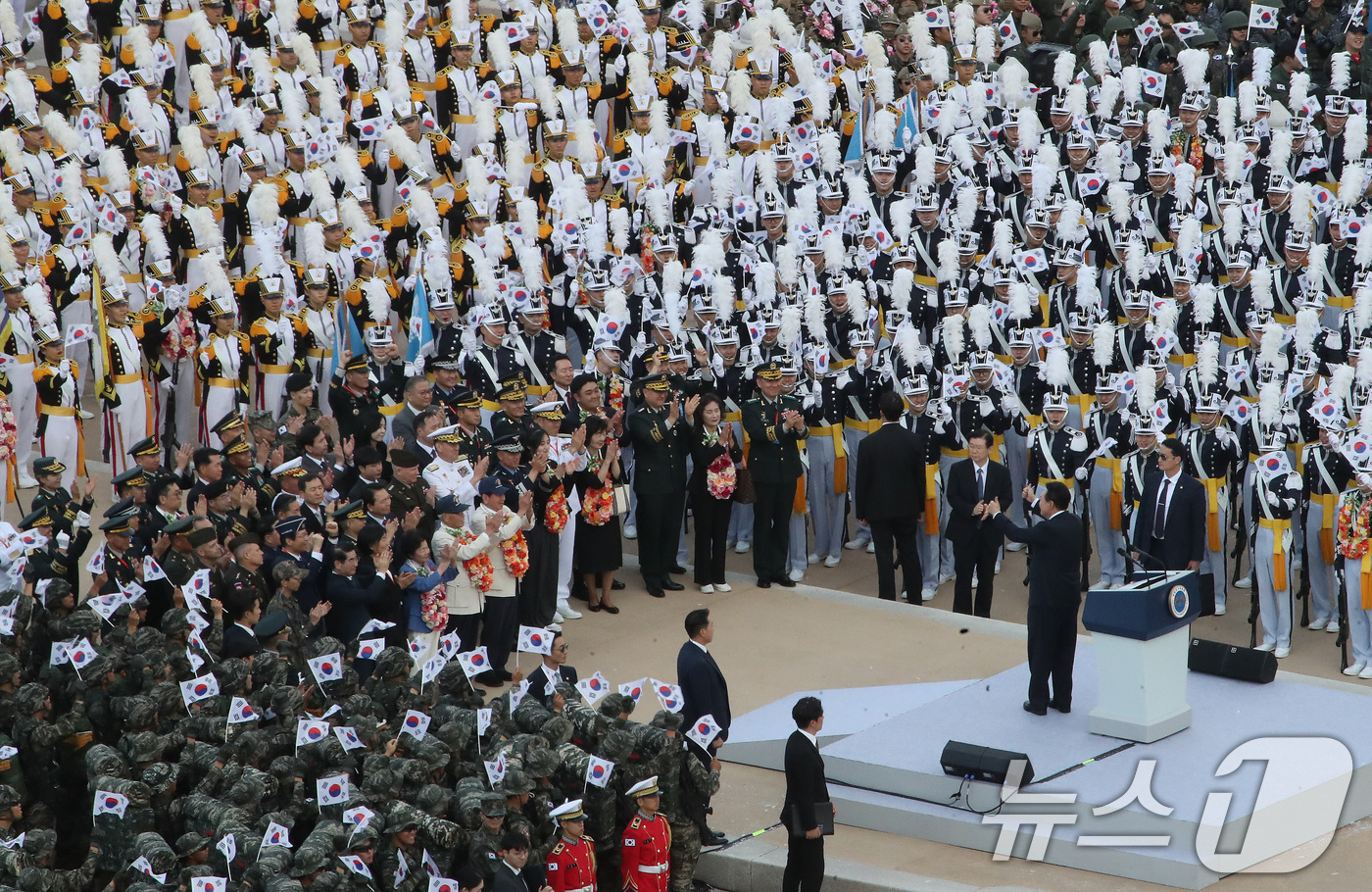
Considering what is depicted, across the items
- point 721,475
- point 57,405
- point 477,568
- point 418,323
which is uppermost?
point 418,323

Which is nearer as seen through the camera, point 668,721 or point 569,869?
point 569,869

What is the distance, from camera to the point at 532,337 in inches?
659

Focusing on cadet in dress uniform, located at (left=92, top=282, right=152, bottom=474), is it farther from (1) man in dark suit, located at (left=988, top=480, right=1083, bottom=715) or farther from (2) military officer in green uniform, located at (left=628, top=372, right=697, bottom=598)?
(1) man in dark suit, located at (left=988, top=480, right=1083, bottom=715)

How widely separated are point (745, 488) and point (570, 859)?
5.91 meters

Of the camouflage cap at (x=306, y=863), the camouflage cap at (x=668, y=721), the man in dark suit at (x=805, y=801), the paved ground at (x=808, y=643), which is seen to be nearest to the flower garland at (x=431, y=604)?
the paved ground at (x=808, y=643)

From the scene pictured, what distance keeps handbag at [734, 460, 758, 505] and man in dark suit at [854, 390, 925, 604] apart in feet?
2.63

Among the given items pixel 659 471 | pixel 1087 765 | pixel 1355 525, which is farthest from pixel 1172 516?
pixel 659 471

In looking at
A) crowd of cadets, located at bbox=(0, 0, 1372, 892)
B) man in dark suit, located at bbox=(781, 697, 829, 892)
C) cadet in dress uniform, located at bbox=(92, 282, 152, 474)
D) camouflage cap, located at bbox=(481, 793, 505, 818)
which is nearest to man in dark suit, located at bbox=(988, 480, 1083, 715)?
man in dark suit, located at bbox=(781, 697, 829, 892)

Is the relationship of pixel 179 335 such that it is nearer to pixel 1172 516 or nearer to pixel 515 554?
pixel 515 554

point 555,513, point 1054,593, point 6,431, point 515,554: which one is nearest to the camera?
point 1054,593

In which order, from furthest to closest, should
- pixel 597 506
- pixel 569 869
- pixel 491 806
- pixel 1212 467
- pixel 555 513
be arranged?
pixel 1212 467 < pixel 597 506 < pixel 555 513 < pixel 569 869 < pixel 491 806

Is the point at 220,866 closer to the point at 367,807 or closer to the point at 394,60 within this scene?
the point at 367,807

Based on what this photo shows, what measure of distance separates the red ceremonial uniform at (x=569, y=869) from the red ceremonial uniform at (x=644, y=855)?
462mm

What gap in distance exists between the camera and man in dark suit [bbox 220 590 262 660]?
37.3ft
